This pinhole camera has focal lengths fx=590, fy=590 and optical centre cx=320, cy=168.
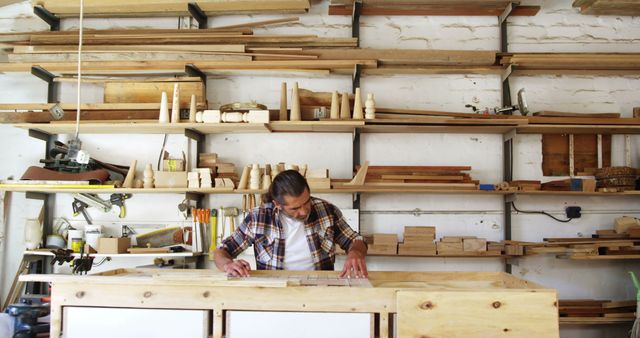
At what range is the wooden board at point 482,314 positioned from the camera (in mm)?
2336

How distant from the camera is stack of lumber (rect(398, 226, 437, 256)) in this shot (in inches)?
Answer: 187

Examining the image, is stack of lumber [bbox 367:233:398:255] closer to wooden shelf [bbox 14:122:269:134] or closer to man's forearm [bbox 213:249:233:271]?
wooden shelf [bbox 14:122:269:134]

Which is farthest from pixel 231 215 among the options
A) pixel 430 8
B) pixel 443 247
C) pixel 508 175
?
pixel 430 8

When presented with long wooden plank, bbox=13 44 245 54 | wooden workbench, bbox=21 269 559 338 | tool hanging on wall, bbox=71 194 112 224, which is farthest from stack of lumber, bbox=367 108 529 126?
tool hanging on wall, bbox=71 194 112 224

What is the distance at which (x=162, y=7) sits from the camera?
17.0 ft

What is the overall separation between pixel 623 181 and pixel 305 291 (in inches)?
135

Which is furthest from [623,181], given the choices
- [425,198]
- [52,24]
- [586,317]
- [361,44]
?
[52,24]

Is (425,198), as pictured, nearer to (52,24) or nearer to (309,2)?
(309,2)

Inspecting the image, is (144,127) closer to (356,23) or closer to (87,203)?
(87,203)

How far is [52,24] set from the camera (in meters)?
5.36

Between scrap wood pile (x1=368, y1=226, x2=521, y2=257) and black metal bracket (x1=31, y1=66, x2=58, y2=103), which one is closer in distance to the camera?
scrap wood pile (x1=368, y1=226, x2=521, y2=257)

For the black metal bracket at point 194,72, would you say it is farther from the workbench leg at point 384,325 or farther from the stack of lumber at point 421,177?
the workbench leg at point 384,325

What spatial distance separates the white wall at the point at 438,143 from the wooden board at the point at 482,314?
2.65 metres

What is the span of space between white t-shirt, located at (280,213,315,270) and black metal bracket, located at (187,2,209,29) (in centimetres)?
245
